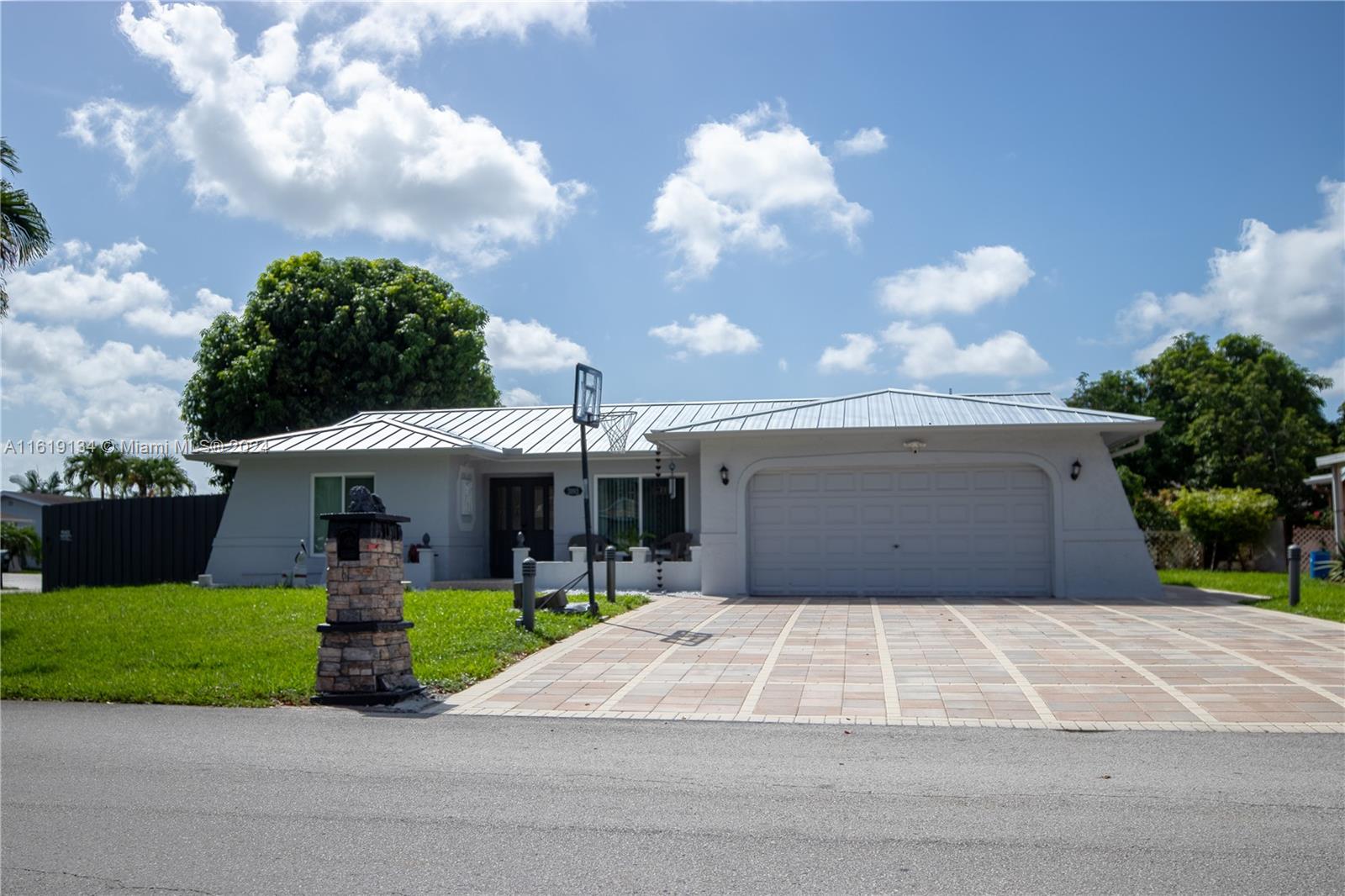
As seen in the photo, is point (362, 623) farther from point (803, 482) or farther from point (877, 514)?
point (877, 514)

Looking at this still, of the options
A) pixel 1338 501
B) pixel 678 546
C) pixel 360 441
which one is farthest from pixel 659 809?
pixel 1338 501

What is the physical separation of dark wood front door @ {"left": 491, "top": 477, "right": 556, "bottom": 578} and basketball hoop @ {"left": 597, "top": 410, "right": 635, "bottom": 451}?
1.62 m

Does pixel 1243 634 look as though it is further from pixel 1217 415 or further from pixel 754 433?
pixel 1217 415

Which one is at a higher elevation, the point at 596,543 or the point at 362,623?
the point at 596,543

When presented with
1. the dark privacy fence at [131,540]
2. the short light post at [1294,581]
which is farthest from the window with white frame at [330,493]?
the short light post at [1294,581]

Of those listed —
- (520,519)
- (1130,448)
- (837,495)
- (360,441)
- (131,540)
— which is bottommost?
(131,540)

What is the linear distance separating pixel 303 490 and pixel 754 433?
946 centimetres

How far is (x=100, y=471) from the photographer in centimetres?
5528

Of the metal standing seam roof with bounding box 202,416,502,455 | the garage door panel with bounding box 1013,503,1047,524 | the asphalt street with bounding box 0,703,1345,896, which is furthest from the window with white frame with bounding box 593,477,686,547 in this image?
the asphalt street with bounding box 0,703,1345,896

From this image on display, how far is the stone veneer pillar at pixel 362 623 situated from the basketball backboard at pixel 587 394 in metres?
5.66

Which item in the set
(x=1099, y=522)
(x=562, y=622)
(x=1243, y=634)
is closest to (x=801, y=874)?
(x=562, y=622)

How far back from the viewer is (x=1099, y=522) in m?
17.2

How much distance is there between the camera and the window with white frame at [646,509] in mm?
21000

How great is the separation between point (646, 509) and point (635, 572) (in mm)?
2414
